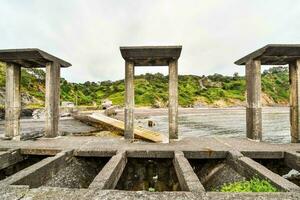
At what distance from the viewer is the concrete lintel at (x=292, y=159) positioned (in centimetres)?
569

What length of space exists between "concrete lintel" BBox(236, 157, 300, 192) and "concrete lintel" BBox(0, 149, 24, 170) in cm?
627

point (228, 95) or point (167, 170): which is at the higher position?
point (228, 95)

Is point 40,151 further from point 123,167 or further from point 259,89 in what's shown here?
point 259,89

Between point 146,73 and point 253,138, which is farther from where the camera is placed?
point 146,73

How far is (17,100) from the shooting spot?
9.41 metres

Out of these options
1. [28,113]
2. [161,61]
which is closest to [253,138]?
[161,61]

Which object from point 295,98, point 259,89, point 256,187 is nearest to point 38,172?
point 256,187

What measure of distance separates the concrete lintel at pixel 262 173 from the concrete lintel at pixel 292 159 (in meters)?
1.39

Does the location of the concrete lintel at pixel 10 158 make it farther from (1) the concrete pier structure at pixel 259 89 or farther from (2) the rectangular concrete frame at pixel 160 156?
(1) the concrete pier structure at pixel 259 89

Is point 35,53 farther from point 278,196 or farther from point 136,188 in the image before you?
point 278,196

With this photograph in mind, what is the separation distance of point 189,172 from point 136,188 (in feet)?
9.49

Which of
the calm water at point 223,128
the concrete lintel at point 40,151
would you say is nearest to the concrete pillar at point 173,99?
the calm water at point 223,128

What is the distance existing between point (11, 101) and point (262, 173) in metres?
9.56

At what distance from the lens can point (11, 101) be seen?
30.2ft
